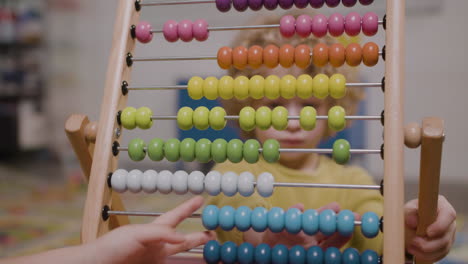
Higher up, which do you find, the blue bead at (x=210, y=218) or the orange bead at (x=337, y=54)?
the orange bead at (x=337, y=54)

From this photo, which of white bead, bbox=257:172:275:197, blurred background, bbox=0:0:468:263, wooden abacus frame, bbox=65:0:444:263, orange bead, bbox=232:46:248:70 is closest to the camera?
wooden abacus frame, bbox=65:0:444:263

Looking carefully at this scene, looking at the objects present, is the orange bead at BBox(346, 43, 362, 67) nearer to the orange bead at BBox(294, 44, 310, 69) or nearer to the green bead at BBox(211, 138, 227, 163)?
the orange bead at BBox(294, 44, 310, 69)

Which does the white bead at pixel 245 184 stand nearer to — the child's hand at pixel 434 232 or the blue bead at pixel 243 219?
the blue bead at pixel 243 219

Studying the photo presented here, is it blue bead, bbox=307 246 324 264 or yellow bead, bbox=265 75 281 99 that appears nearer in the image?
blue bead, bbox=307 246 324 264

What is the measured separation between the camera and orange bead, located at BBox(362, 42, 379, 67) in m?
0.73

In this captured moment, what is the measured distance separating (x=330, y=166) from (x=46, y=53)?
2718 mm

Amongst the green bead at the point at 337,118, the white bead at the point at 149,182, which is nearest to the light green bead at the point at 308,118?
the green bead at the point at 337,118

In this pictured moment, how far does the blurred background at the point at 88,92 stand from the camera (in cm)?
225

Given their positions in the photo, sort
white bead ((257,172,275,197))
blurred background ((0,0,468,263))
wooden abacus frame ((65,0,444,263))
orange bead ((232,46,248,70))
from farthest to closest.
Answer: blurred background ((0,0,468,263))
orange bead ((232,46,248,70))
white bead ((257,172,275,197))
wooden abacus frame ((65,0,444,263))

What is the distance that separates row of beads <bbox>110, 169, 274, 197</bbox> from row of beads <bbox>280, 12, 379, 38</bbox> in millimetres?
248

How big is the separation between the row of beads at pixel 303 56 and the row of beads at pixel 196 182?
19 centimetres

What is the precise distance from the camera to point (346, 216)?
0.65 metres

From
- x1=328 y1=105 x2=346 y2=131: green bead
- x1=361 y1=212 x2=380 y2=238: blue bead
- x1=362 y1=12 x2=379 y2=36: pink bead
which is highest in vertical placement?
x1=362 y1=12 x2=379 y2=36: pink bead

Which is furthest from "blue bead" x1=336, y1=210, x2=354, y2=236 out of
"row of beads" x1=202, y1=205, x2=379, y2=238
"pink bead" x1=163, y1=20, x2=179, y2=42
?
"pink bead" x1=163, y1=20, x2=179, y2=42
